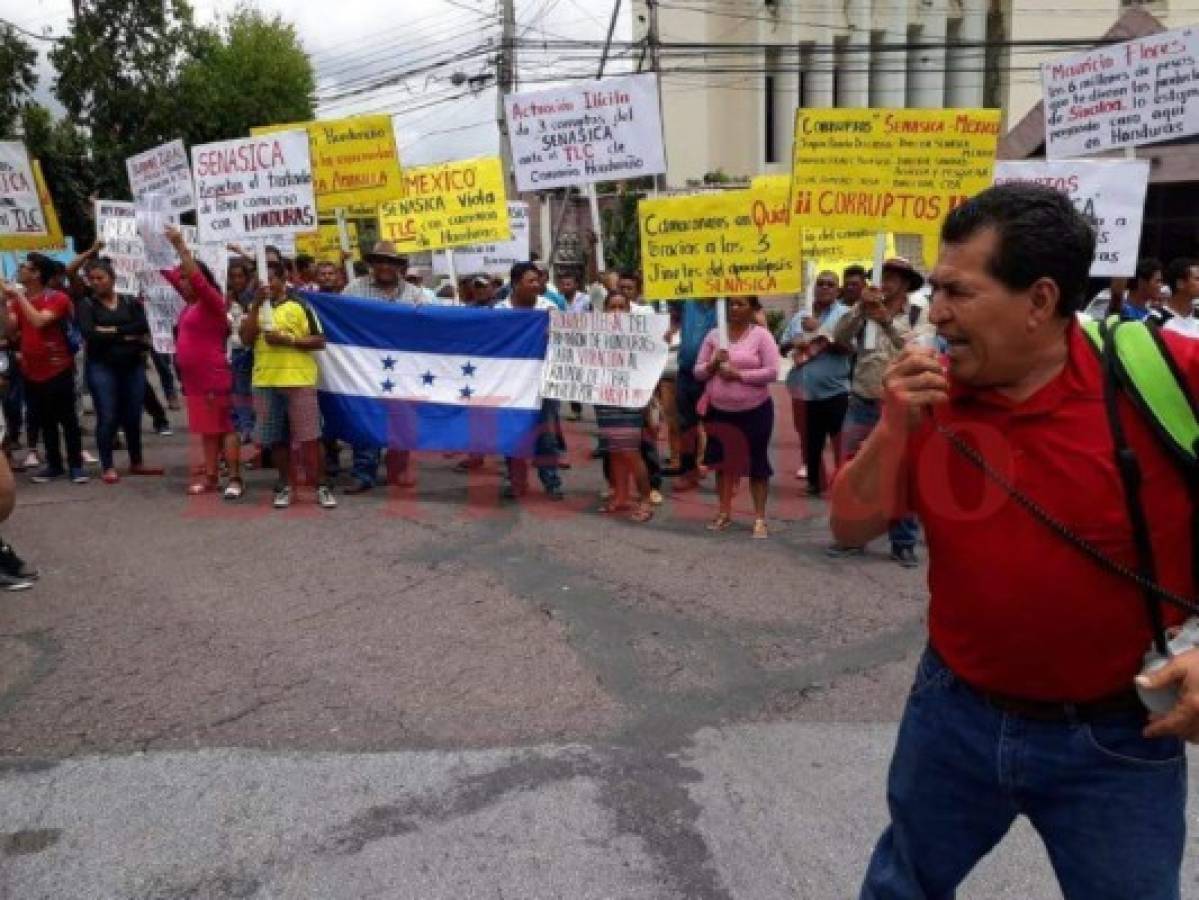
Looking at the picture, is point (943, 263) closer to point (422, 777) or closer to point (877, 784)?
point (877, 784)

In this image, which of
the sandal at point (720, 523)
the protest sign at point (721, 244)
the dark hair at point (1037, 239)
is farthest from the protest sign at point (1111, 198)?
the dark hair at point (1037, 239)

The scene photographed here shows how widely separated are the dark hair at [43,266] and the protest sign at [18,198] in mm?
339

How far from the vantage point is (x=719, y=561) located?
625cm

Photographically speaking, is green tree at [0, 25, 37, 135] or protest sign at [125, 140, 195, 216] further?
green tree at [0, 25, 37, 135]

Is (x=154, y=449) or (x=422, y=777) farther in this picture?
(x=154, y=449)

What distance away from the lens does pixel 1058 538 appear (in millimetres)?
1806

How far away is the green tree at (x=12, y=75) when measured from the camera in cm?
2297

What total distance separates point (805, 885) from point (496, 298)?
8.55m

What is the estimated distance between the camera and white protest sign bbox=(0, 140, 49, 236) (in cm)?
870

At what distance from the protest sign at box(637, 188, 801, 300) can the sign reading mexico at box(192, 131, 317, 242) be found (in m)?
2.82

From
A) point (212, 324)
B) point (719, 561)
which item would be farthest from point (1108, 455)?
point (212, 324)

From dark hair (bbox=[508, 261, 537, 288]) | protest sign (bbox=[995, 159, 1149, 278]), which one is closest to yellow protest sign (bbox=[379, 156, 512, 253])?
dark hair (bbox=[508, 261, 537, 288])

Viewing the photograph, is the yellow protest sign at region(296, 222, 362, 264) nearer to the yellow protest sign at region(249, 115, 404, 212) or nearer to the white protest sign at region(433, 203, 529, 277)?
the white protest sign at region(433, 203, 529, 277)

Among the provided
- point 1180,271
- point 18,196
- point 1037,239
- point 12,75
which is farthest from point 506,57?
point 1037,239
